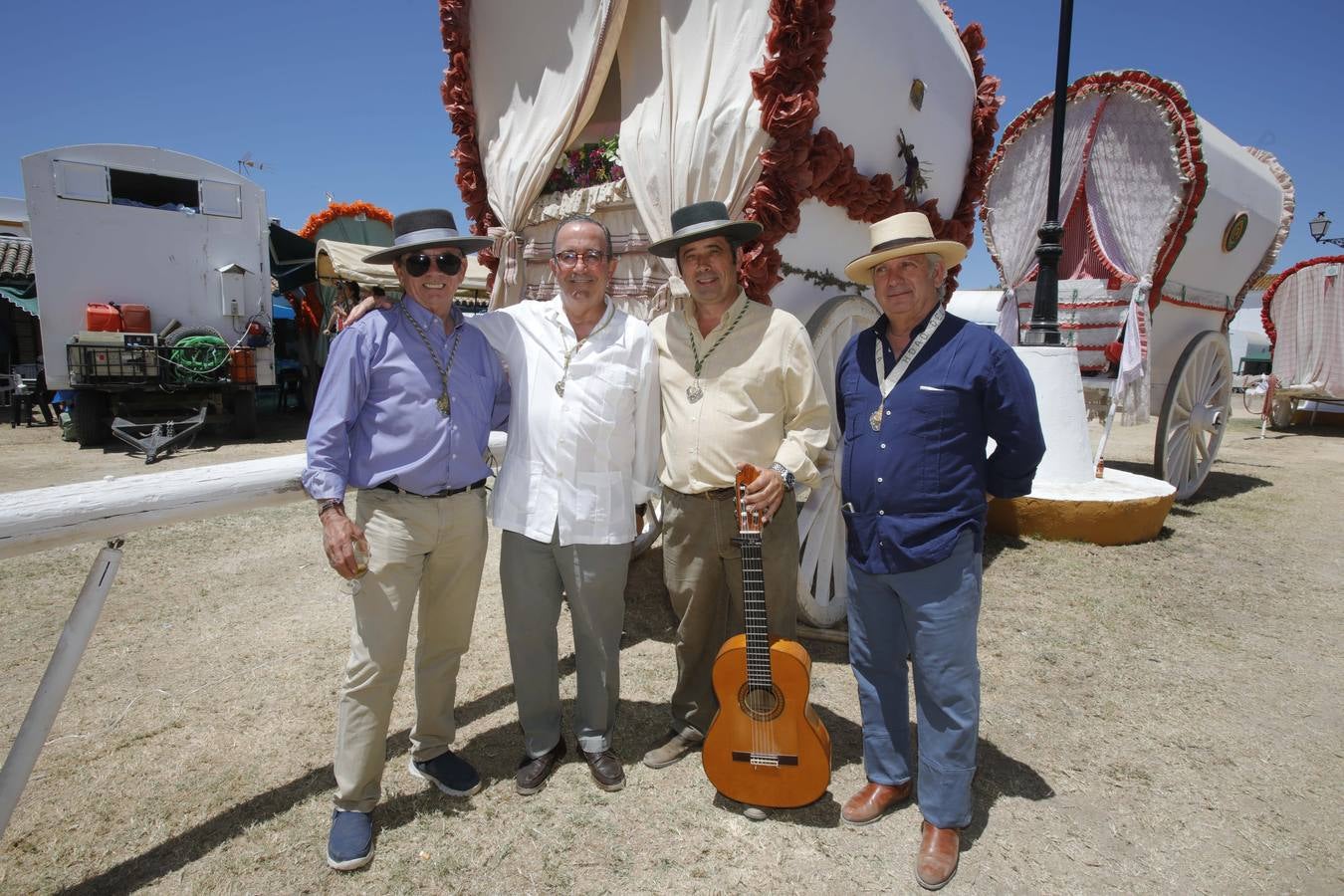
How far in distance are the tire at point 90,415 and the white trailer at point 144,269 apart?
0.04 ft

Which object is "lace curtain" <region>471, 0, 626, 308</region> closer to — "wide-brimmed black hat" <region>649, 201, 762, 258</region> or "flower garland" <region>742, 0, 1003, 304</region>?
"flower garland" <region>742, 0, 1003, 304</region>

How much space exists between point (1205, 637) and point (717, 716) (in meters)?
3.26

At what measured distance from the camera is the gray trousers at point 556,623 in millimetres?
2434

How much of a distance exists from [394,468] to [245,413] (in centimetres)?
969

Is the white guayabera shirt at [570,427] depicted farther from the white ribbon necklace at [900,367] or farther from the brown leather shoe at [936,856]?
the brown leather shoe at [936,856]

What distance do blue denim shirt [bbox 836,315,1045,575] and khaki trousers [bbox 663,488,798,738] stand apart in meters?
0.38

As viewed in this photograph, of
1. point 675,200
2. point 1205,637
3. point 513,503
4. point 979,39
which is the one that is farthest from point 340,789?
point 979,39

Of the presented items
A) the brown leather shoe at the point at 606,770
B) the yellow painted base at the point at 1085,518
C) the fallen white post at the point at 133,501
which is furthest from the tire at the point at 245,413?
the yellow painted base at the point at 1085,518

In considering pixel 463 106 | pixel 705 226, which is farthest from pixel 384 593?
pixel 463 106

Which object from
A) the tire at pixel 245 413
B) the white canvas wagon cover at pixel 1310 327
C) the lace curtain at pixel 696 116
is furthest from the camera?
the white canvas wagon cover at pixel 1310 327

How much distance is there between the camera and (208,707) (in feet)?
9.87

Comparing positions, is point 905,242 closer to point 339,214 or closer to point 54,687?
point 54,687

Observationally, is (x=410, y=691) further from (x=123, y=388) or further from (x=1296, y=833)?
(x=123, y=388)

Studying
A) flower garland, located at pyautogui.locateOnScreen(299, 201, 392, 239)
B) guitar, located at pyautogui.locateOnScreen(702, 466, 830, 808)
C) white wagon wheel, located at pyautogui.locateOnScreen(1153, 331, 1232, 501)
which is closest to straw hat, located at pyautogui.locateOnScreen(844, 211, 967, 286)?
guitar, located at pyautogui.locateOnScreen(702, 466, 830, 808)
